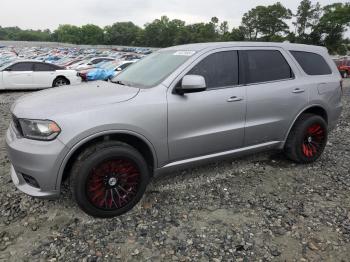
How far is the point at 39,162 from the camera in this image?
3021 mm

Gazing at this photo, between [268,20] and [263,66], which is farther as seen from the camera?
[268,20]

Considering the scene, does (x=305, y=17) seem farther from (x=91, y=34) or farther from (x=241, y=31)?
(x=91, y=34)

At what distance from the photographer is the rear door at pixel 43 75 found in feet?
43.4

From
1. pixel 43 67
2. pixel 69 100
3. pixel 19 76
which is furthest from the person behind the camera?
pixel 43 67

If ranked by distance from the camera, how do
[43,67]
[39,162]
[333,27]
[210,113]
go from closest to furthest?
1. [39,162]
2. [210,113]
3. [43,67]
4. [333,27]

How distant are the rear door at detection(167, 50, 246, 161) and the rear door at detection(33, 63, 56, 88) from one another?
36.1 ft

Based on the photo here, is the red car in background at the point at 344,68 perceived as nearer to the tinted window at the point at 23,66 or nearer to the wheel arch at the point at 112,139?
the tinted window at the point at 23,66

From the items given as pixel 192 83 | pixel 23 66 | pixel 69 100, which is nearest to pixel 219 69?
pixel 192 83

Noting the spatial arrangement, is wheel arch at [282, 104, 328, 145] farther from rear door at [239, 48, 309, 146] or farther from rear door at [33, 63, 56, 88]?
rear door at [33, 63, 56, 88]

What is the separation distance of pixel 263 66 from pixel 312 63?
102cm

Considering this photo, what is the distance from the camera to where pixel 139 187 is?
3531mm

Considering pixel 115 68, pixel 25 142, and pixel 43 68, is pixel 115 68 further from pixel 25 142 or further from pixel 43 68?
pixel 25 142

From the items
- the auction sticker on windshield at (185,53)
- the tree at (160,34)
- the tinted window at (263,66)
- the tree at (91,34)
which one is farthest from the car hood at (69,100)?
the tree at (91,34)

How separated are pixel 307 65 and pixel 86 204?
11.7ft
